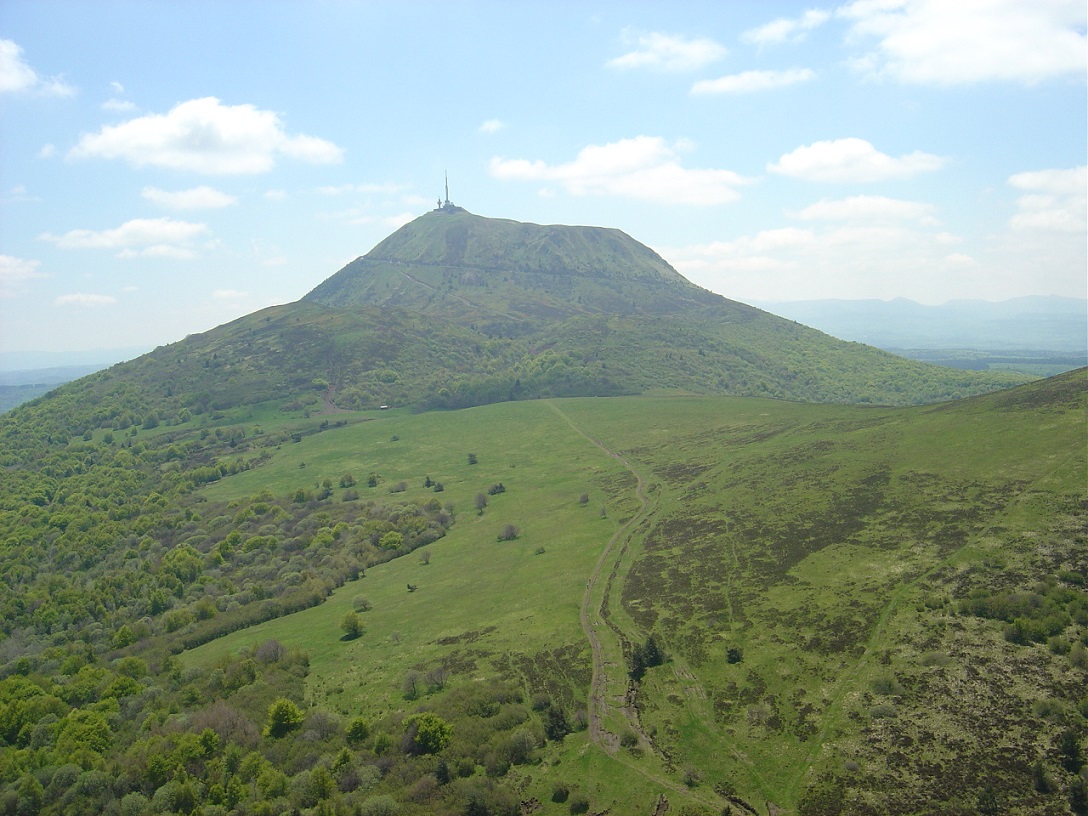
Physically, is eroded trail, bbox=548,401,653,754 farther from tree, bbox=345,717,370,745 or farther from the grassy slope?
tree, bbox=345,717,370,745

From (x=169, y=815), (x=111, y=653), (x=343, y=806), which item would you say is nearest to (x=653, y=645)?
(x=343, y=806)

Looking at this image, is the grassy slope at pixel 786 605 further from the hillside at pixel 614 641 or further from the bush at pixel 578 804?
the bush at pixel 578 804

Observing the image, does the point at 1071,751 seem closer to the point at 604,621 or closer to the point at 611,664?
the point at 611,664

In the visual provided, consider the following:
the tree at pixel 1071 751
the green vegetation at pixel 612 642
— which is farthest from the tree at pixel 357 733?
the tree at pixel 1071 751

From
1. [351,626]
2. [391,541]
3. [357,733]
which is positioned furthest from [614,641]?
[391,541]

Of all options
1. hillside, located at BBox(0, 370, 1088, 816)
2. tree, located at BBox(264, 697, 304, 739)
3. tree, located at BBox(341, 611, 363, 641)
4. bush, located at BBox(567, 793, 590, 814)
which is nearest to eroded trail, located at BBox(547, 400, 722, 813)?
hillside, located at BBox(0, 370, 1088, 816)
